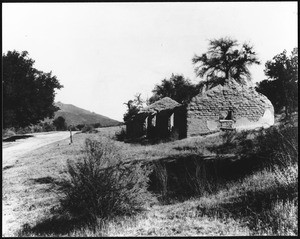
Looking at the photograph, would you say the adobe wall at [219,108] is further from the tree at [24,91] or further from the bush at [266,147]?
the tree at [24,91]

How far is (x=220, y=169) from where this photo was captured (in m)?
8.74

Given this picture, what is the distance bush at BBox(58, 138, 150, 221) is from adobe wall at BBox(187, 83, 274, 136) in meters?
10.2

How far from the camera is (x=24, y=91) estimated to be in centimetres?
2470

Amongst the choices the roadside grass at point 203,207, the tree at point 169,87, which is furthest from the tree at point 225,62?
the roadside grass at point 203,207

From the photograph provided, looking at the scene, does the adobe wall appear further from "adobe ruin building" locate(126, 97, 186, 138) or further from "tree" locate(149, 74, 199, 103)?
"tree" locate(149, 74, 199, 103)

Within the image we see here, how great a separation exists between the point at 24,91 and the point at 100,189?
21.9m

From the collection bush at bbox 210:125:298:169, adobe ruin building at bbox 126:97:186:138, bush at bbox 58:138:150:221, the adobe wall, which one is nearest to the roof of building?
adobe ruin building at bbox 126:97:186:138

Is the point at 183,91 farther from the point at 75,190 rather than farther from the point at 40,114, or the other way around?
the point at 75,190

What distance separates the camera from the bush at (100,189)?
5871 mm

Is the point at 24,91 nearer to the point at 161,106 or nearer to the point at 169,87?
the point at 161,106

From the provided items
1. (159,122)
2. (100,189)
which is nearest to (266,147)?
(100,189)

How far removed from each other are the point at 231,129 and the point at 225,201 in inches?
405

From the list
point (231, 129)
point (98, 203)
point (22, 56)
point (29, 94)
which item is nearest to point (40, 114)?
point (29, 94)

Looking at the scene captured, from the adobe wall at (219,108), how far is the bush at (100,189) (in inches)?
403
